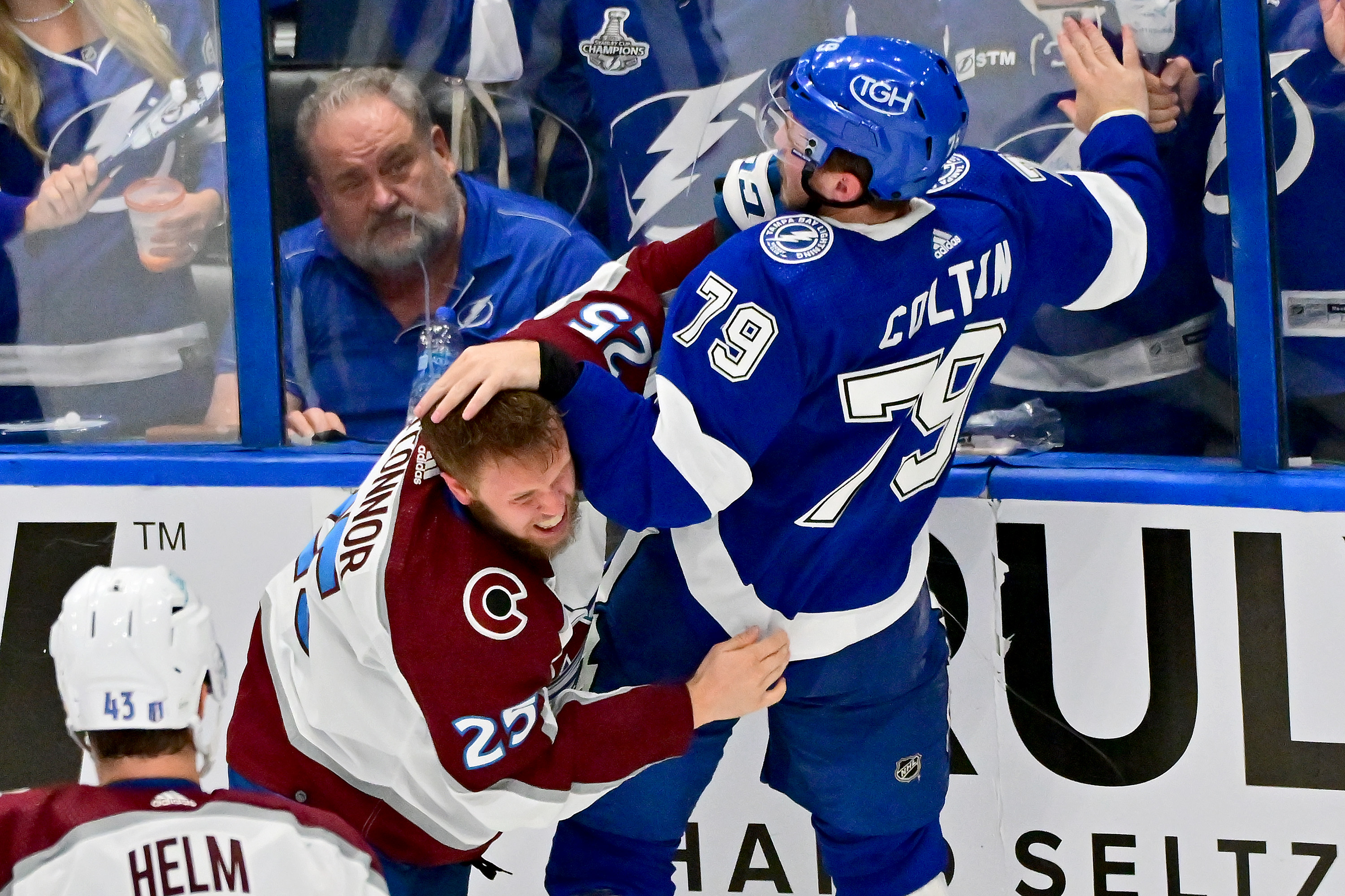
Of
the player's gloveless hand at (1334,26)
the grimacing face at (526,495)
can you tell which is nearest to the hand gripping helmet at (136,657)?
the grimacing face at (526,495)

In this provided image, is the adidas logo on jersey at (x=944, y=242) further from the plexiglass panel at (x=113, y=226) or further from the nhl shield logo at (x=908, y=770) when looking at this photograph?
the plexiglass panel at (x=113, y=226)

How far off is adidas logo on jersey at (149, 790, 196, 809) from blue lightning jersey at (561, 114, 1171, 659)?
60cm

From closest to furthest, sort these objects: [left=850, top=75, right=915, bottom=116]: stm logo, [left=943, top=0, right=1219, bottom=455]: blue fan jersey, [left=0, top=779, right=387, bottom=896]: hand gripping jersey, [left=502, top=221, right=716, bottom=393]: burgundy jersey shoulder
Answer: [left=0, top=779, right=387, bottom=896]: hand gripping jersey < [left=850, top=75, right=915, bottom=116]: stm logo < [left=502, top=221, right=716, bottom=393]: burgundy jersey shoulder < [left=943, top=0, right=1219, bottom=455]: blue fan jersey

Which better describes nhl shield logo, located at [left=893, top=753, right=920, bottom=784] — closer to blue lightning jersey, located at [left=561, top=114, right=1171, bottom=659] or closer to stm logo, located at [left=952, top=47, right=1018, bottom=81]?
blue lightning jersey, located at [left=561, top=114, right=1171, bottom=659]

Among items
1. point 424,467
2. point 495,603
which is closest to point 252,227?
point 424,467

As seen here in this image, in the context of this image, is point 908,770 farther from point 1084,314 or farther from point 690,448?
point 1084,314

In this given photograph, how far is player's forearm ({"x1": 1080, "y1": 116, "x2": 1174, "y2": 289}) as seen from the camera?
2.01 m

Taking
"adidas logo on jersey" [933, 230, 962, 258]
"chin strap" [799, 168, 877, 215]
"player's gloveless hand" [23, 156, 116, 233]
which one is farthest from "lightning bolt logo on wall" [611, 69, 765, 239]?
"player's gloveless hand" [23, 156, 116, 233]

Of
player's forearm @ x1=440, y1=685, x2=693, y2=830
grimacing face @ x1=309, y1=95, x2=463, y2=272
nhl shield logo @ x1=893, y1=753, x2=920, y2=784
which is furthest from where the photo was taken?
grimacing face @ x1=309, y1=95, x2=463, y2=272

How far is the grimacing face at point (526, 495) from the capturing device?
166 cm

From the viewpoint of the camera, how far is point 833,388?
1724 mm

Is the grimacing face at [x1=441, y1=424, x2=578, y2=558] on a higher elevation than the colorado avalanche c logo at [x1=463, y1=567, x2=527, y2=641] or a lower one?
higher

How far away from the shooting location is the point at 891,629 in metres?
1.94

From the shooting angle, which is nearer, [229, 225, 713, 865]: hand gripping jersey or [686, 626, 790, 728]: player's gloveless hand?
[229, 225, 713, 865]: hand gripping jersey
